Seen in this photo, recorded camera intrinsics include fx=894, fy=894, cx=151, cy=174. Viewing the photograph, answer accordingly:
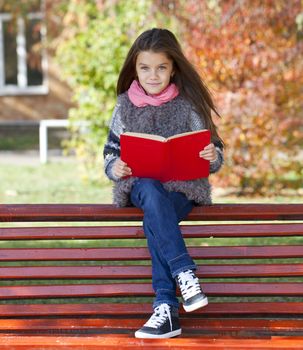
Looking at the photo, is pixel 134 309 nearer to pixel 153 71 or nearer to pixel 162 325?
pixel 162 325

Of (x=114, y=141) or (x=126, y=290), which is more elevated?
(x=114, y=141)

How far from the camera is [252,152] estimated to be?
9531mm

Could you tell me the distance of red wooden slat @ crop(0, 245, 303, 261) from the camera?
3791 mm

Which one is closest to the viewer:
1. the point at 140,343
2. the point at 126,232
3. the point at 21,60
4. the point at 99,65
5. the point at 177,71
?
the point at 140,343

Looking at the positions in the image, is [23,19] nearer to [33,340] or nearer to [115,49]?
[115,49]

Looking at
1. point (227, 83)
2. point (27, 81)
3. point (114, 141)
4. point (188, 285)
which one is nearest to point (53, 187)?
point (227, 83)

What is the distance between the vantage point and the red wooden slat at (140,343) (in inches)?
130

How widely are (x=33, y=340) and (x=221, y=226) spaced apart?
3.27 ft

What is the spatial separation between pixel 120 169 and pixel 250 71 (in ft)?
18.9

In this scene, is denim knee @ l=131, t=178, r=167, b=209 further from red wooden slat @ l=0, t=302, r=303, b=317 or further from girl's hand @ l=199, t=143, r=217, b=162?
red wooden slat @ l=0, t=302, r=303, b=317

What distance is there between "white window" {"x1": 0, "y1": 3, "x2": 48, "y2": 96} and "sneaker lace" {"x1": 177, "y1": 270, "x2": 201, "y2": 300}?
51.8ft

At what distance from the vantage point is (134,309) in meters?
3.70

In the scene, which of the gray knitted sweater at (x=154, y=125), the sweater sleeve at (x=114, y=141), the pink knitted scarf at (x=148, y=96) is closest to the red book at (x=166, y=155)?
the gray knitted sweater at (x=154, y=125)

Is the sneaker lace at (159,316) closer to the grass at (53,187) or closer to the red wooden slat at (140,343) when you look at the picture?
the red wooden slat at (140,343)
